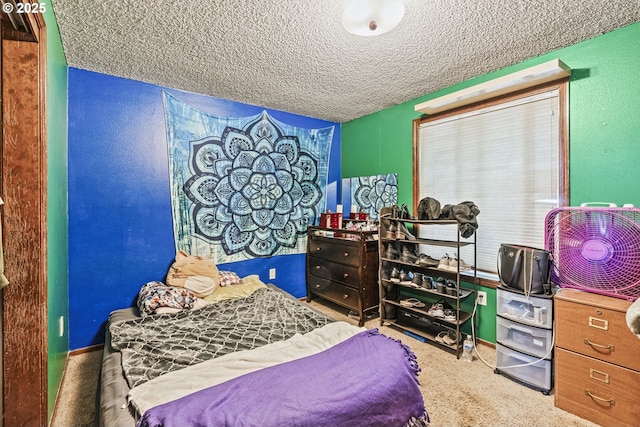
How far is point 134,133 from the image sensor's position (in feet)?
9.28

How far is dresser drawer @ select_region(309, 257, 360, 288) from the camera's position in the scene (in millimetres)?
3223

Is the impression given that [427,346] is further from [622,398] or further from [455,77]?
[455,77]

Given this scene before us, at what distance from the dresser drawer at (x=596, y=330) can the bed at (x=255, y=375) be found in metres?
1.00

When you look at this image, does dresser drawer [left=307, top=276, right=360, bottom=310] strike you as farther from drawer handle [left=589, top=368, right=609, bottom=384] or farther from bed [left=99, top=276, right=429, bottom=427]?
drawer handle [left=589, top=368, right=609, bottom=384]

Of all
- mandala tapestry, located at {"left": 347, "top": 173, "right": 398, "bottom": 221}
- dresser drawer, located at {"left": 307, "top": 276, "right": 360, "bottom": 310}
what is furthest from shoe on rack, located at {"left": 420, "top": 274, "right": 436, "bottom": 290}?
mandala tapestry, located at {"left": 347, "top": 173, "right": 398, "bottom": 221}

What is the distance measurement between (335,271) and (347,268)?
22cm

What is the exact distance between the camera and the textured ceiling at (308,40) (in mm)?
1802

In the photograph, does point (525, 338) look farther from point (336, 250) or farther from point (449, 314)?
point (336, 250)

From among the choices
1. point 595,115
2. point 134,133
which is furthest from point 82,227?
point 595,115

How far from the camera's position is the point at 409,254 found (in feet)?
9.78

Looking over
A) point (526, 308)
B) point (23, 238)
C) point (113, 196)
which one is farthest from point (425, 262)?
point (113, 196)

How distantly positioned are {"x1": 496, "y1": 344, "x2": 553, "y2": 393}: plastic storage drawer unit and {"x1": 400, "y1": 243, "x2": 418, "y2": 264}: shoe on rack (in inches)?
38.9

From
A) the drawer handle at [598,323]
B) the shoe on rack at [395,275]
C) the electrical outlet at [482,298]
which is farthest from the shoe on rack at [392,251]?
the drawer handle at [598,323]

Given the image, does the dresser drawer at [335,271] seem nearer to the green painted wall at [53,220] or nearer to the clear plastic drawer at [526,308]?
the clear plastic drawer at [526,308]
